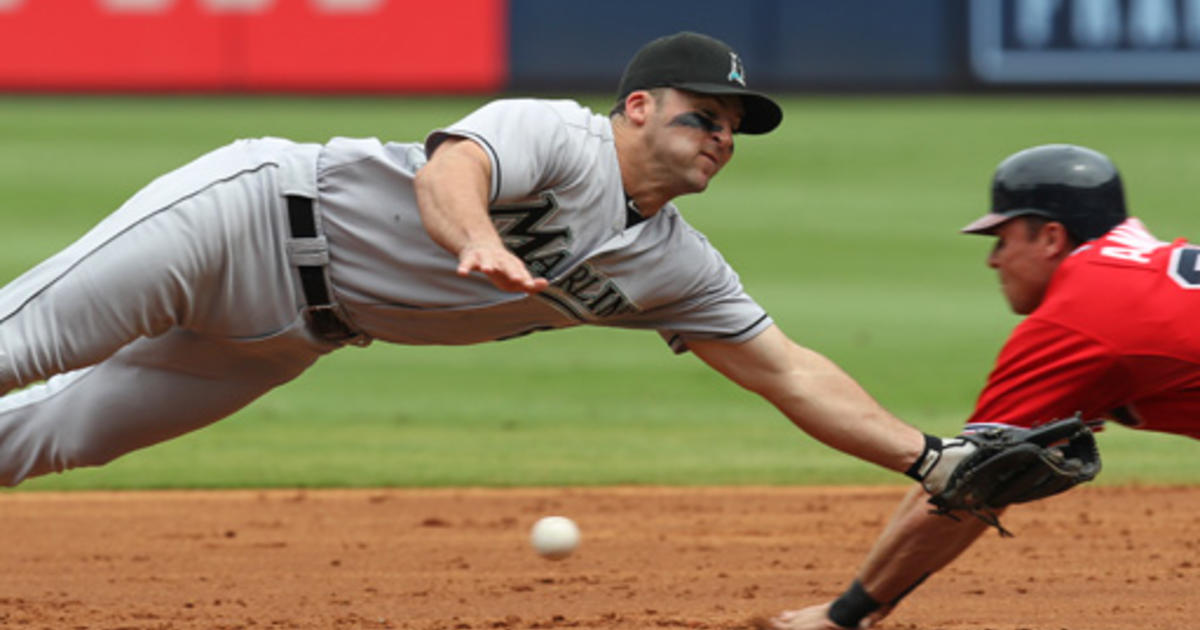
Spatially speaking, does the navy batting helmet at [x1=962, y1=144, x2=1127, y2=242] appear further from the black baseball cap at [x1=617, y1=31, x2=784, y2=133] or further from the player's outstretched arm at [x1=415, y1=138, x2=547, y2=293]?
the player's outstretched arm at [x1=415, y1=138, x2=547, y2=293]

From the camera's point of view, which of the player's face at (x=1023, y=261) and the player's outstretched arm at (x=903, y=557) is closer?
the player's face at (x=1023, y=261)

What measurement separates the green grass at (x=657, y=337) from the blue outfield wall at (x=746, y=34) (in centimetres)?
65

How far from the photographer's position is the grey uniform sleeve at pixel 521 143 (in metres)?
4.64

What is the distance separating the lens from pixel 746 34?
17219mm

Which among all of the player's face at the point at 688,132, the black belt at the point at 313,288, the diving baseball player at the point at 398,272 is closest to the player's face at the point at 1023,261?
the diving baseball player at the point at 398,272

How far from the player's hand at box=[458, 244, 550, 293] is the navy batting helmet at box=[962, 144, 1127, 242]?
4.61ft

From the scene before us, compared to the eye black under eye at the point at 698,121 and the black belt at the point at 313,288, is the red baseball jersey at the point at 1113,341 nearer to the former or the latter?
the eye black under eye at the point at 698,121

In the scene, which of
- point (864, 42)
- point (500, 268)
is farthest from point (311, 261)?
point (864, 42)

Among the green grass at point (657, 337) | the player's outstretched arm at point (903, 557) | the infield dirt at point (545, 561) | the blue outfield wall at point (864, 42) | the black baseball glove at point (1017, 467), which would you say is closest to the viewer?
the black baseball glove at point (1017, 467)

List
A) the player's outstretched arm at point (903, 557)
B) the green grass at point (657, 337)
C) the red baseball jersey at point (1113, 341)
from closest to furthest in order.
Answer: the red baseball jersey at point (1113, 341)
the player's outstretched arm at point (903, 557)
the green grass at point (657, 337)

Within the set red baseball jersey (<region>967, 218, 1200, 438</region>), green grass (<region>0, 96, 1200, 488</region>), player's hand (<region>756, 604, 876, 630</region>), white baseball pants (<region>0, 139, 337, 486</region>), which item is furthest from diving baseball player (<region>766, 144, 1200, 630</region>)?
green grass (<region>0, 96, 1200, 488</region>)

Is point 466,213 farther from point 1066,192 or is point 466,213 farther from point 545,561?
point 545,561

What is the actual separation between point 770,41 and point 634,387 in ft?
25.6

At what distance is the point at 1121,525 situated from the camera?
7.17 metres
